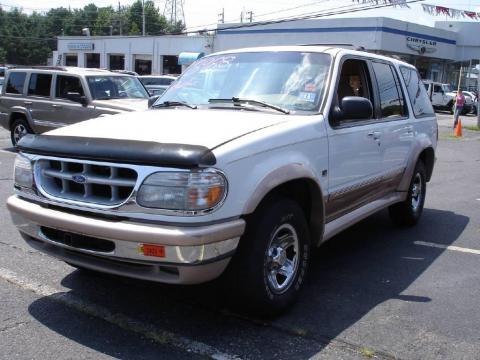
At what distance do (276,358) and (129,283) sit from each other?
164cm

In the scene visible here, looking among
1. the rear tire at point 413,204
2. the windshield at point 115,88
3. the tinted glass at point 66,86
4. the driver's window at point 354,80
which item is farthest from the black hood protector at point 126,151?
the tinted glass at point 66,86

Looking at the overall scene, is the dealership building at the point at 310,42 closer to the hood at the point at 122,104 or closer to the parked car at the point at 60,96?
the parked car at the point at 60,96

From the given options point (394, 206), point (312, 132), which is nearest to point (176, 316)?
point (312, 132)

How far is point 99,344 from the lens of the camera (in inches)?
139

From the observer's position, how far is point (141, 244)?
3.30 m

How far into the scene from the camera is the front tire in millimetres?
3625

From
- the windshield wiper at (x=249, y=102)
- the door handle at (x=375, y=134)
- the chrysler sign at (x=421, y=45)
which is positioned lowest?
the door handle at (x=375, y=134)

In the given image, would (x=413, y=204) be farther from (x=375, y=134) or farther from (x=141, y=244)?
(x=141, y=244)

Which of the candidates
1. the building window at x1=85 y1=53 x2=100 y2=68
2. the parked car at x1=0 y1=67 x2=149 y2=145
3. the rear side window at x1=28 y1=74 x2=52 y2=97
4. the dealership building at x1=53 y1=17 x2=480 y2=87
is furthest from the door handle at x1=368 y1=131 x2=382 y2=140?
the building window at x1=85 y1=53 x2=100 y2=68

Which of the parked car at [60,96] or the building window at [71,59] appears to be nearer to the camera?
the parked car at [60,96]

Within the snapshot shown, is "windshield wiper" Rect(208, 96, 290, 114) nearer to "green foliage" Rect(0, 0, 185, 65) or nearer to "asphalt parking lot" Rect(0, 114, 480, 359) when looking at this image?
"asphalt parking lot" Rect(0, 114, 480, 359)

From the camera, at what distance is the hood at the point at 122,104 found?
10.9 metres

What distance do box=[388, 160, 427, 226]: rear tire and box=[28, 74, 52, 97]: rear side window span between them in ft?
27.9

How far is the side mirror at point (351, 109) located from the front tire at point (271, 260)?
3.04 ft
